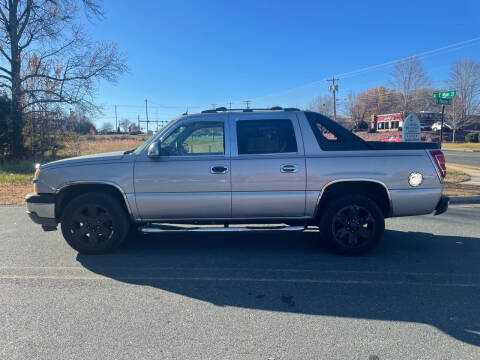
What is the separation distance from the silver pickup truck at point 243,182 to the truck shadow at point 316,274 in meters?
0.42

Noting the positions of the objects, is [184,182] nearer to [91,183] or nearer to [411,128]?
[91,183]

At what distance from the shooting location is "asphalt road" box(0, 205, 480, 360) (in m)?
2.56

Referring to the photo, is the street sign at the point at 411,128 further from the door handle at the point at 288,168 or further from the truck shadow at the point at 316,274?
the door handle at the point at 288,168

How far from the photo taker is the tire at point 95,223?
4.39 metres

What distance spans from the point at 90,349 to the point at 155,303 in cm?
80

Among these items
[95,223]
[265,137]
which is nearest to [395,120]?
[265,137]

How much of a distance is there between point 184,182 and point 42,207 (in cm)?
197

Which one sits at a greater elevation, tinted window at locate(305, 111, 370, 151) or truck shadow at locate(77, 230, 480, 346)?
tinted window at locate(305, 111, 370, 151)

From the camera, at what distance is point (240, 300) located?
3318mm

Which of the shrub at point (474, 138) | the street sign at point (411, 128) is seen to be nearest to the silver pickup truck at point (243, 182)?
the street sign at point (411, 128)

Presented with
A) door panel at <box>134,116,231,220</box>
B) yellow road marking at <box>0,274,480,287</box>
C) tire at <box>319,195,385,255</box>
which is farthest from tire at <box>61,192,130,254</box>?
tire at <box>319,195,385,255</box>

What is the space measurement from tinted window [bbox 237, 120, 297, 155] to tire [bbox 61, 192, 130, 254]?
6.26 ft

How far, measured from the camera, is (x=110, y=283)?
12.1 feet

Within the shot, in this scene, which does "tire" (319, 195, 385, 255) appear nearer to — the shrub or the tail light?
the tail light
